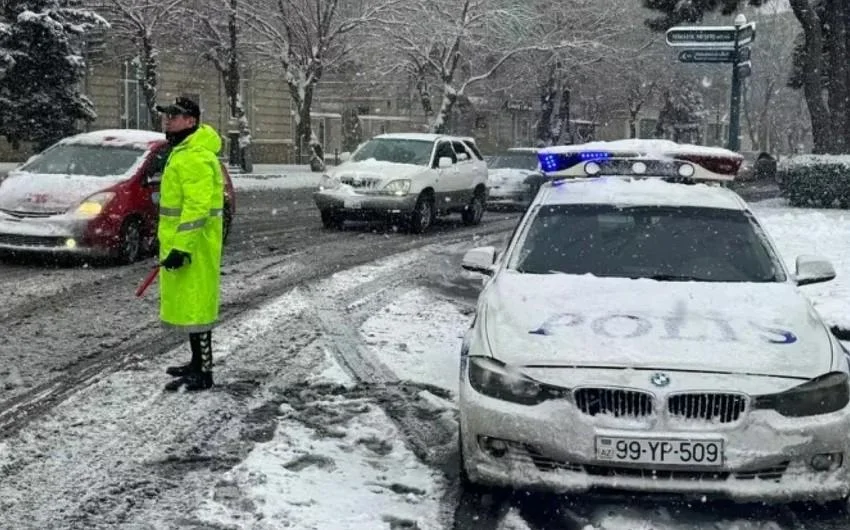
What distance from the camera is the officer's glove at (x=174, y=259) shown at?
20.5ft

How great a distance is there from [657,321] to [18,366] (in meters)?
4.52

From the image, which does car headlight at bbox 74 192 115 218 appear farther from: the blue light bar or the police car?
the police car

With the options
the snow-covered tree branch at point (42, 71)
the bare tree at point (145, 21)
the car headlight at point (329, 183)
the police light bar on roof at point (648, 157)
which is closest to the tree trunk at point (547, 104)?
the bare tree at point (145, 21)

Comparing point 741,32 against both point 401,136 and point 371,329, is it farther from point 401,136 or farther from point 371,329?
point 371,329

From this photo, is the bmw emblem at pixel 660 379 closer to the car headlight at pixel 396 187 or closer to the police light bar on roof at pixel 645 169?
the police light bar on roof at pixel 645 169

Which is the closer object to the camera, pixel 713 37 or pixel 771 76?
pixel 713 37


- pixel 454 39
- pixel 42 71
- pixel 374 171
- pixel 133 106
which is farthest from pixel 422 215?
pixel 133 106

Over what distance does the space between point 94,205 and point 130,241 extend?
2.29 ft

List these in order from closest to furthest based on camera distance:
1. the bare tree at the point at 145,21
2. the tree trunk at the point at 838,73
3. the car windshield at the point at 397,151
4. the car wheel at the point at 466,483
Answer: the car wheel at the point at 466,483, the car windshield at the point at 397,151, the tree trunk at the point at 838,73, the bare tree at the point at 145,21

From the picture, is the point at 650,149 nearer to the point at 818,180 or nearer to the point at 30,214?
the point at 30,214

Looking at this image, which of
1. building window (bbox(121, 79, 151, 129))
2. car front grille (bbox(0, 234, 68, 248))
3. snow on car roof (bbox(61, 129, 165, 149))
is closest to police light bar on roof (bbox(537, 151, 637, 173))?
car front grille (bbox(0, 234, 68, 248))

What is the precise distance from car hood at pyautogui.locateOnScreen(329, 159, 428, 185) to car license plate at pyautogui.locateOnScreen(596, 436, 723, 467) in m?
12.6

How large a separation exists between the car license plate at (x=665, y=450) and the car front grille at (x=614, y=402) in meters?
0.12

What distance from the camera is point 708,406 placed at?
446 cm
